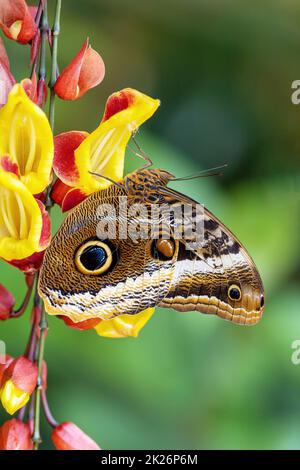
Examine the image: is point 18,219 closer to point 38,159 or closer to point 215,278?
point 38,159

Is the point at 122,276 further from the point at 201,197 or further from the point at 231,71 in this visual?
the point at 231,71

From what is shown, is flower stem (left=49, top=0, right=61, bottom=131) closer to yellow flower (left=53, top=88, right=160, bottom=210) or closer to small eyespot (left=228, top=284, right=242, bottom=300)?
yellow flower (left=53, top=88, right=160, bottom=210)

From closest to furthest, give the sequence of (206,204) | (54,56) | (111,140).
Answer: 1. (54,56)
2. (111,140)
3. (206,204)

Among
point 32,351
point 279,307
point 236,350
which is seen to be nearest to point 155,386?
point 236,350

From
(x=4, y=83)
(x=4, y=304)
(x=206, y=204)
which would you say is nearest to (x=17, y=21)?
(x=4, y=83)

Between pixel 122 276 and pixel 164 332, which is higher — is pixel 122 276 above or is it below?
above
